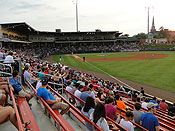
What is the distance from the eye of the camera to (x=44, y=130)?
430 cm

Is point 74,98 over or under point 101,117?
under

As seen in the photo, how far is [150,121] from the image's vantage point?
14.7 ft

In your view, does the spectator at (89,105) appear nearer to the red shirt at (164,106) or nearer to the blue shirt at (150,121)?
the blue shirt at (150,121)

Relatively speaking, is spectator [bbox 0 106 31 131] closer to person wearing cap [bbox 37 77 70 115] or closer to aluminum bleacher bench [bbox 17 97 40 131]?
aluminum bleacher bench [bbox 17 97 40 131]

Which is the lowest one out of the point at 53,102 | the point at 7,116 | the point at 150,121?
the point at 150,121

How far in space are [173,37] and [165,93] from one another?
120767mm

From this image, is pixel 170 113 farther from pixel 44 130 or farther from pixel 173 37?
pixel 173 37

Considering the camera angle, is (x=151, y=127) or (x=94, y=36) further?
(x=94, y=36)

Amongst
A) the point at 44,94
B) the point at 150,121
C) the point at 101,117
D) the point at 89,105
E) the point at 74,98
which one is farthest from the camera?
the point at 74,98

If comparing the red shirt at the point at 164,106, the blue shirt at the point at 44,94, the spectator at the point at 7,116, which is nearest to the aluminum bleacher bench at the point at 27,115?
the spectator at the point at 7,116

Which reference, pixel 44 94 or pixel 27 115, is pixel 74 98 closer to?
pixel 44 94

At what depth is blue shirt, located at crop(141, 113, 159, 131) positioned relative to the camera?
4465mm

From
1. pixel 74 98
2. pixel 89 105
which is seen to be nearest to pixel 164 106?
pixel 74 98

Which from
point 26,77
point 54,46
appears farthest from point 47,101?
point 54,46
